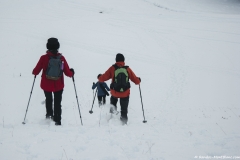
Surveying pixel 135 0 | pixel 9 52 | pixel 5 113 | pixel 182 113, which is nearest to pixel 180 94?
pixel 182 113

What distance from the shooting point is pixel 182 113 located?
9.19m

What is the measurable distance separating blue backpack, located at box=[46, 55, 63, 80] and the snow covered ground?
4.15 feet

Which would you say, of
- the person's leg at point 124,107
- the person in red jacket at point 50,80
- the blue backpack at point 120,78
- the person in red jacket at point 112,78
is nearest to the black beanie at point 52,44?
the person in red jacket at point 50,80

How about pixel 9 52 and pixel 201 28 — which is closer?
pixel 9 52

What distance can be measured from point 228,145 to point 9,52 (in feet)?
49.9

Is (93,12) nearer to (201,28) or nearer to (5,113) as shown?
(201,28)

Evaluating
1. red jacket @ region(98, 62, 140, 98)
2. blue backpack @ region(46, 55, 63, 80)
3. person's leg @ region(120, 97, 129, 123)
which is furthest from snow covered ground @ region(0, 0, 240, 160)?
blue backpack @ region(46, 55, 63, 80)

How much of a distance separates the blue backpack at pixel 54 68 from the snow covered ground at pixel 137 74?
4.15 feet

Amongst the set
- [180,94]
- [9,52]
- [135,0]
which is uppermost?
[135,0]

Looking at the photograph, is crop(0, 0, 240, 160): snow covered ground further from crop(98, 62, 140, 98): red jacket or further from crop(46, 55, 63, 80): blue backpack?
crop(46, 55, 63, 80): blue backpack

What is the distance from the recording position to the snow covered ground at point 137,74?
455 centimetres

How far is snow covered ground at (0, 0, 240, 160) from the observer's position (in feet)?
14.9

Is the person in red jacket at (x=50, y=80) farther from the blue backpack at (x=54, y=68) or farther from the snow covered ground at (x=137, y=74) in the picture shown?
the snow covered ground at (x=137, y=74)

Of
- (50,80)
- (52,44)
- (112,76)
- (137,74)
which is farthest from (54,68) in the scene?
(137,74)
